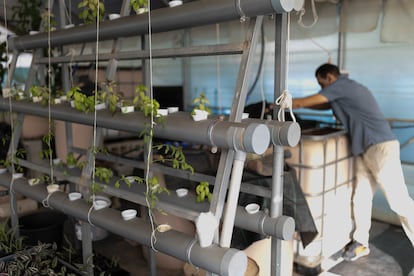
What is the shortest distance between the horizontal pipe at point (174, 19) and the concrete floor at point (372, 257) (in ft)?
4.44

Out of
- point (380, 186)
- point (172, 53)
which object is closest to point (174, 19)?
point (172, 53)

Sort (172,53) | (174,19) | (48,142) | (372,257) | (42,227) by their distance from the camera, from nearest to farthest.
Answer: (174,19)
(172,53)
(48,142)
(42,227)
(372,257)

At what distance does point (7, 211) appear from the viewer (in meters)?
2.73

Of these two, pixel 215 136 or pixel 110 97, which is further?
pixel 110 97

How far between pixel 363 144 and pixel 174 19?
180 cm

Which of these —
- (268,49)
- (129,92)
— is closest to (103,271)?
(268,49)

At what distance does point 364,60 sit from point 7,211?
3083mm

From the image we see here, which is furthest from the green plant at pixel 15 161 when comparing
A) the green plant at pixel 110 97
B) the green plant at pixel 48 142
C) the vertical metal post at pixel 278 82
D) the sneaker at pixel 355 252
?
the sneaker at pixel 355 252

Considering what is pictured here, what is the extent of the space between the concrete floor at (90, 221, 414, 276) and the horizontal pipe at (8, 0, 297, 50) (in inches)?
53.3

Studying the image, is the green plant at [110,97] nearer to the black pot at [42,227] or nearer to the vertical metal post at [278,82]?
the vertical metal post at [278,82]

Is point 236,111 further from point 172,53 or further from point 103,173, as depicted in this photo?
point 103,173

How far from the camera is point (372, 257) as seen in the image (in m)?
2.67

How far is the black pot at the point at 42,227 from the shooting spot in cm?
235

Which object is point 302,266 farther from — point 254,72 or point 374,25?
point 254,72
